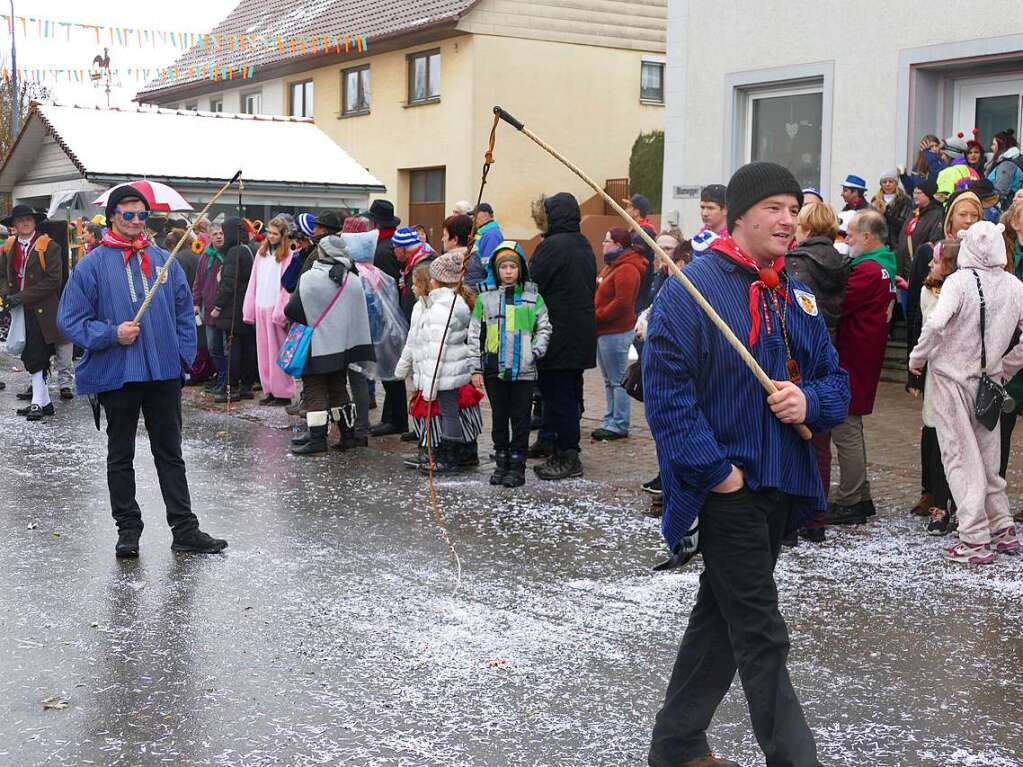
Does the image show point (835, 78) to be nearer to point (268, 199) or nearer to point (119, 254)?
point (119, 254)

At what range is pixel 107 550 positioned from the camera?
7.44m

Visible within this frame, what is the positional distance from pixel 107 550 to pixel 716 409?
4544 mm

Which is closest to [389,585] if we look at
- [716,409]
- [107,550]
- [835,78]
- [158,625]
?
[158,625]

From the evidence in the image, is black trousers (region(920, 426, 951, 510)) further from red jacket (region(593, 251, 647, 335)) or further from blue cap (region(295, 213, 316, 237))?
blue cap (region(295, 213, 316, 237))

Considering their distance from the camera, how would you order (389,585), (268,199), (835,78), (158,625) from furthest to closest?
(268,199)
(835,78)
(389,585)
(158,625)

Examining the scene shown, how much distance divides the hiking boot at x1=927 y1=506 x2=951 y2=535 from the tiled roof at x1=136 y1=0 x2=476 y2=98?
22.2 m

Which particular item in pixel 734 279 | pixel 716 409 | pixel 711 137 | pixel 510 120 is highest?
pixel 711 137

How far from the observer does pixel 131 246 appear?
24.5 feet

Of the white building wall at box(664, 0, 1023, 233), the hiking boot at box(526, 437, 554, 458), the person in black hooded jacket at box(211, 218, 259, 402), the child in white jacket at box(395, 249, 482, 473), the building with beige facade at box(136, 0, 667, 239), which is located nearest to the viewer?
the child in white jacket at box(395, 249, 482, 473)

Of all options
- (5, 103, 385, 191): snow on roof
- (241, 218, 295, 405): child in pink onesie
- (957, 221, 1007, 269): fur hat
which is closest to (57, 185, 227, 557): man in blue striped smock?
(957, 221, 1007, 269): fur hat

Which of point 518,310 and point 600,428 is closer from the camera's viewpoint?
point 518,310

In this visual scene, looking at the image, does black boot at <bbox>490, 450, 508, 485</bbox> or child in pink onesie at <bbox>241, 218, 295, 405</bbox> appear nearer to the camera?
black boot at <bbox>490, 450, 508, 485</bbox>

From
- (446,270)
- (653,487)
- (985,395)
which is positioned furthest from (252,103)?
(985,395)

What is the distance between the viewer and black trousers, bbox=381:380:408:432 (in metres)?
11.7
